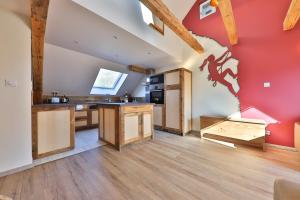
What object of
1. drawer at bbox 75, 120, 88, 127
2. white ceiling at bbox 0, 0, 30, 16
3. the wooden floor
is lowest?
the wooden floor

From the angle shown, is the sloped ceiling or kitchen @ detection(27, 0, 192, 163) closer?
the sloped ceiling

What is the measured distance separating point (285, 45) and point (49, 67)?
5574 mm

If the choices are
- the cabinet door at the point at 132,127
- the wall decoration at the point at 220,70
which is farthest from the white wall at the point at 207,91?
the cabinet door at the point at 132,127

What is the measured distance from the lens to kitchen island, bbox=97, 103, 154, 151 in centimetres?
279

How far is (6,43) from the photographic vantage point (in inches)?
78.2

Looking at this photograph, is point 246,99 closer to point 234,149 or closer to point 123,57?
point 234,149

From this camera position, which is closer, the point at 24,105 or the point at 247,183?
the point at 247,183

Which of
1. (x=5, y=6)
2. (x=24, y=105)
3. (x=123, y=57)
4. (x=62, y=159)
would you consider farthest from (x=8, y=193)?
(x=123, y=57)

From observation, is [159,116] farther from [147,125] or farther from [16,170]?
[16,170]

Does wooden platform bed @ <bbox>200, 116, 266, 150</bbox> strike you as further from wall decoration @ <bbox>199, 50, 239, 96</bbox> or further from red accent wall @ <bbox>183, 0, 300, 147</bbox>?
wall decoration @ <bbox>199, 50, 239, 96</bbox>

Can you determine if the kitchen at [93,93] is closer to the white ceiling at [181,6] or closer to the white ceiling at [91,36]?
the white ceiling at [91,36]

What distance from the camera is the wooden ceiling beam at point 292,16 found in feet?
7.19

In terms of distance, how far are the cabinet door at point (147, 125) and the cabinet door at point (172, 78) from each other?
1279 mm

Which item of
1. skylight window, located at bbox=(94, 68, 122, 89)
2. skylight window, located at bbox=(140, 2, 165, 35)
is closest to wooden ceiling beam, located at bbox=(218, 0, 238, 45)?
skylight window, located at bbox=(140, 2, 165, 35)
